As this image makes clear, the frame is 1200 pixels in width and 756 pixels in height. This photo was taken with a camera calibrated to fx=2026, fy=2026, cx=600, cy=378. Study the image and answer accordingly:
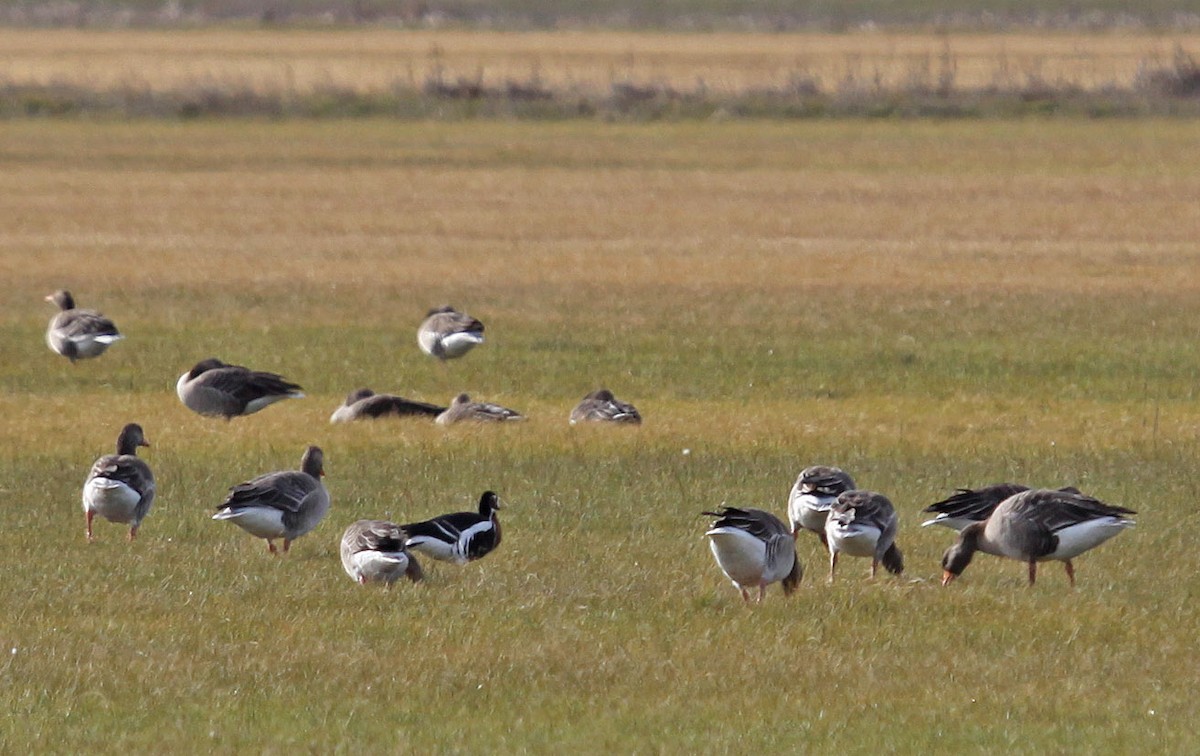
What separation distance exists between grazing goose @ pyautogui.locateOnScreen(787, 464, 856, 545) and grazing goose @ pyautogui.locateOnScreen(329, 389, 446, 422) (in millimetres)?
6780

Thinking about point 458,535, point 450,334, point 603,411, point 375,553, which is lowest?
point 450,334

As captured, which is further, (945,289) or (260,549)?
(945,289)

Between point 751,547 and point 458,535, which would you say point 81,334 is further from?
point 751,547

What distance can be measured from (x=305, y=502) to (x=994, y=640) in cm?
437

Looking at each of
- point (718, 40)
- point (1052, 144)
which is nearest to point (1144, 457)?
point (1052, 144)

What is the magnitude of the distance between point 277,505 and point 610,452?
5.28m

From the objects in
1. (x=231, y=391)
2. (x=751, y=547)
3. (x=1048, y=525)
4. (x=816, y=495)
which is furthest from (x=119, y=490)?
(x=231, y=391)

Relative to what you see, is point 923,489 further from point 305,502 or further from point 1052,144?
point 1052,144

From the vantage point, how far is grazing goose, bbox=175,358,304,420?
61.8ft

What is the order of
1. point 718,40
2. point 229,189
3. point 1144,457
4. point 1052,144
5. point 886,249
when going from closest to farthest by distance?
1. point 1144,457
2. point 886,249
3. point 229,189
4. point 1052,144
5. point 718,40

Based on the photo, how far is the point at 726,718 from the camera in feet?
30.9

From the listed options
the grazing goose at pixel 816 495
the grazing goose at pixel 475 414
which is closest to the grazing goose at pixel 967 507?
the grazing goose at pixel 816 495

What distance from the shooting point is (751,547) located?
428 inches

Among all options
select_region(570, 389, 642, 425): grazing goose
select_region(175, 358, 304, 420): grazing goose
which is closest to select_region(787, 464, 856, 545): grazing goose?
select_region(570, 389, 642, 425): grazing goose
